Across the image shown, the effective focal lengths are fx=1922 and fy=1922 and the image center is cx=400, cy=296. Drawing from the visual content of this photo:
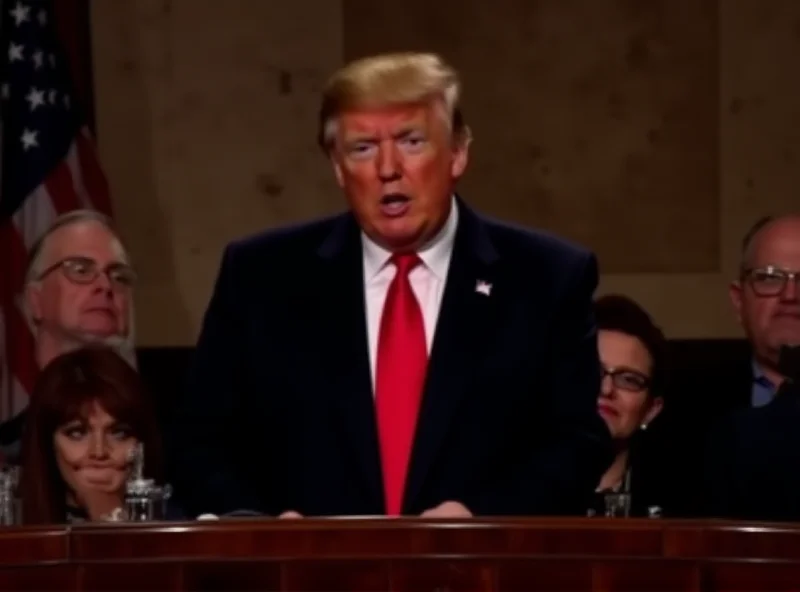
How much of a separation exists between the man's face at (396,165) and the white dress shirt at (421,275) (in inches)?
3.0

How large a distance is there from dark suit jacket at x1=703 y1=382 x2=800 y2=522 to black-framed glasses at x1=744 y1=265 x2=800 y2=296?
1.12m

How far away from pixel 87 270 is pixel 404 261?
1467 millimetres

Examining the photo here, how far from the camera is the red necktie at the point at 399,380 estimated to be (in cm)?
285

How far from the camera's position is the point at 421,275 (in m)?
2.95

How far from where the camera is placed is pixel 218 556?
2.33 m

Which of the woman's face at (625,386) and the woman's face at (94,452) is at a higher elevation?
the woman's face at (625,386)

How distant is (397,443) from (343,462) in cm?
9

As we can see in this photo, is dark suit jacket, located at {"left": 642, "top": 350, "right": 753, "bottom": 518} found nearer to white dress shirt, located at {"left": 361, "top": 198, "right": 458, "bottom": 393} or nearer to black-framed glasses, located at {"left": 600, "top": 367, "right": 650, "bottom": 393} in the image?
black-framed glasses, located at {"left": 600, "top": 367, "right": 650, "bottom": 393}

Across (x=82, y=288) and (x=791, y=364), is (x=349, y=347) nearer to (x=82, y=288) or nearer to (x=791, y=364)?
(x=791, y=364)

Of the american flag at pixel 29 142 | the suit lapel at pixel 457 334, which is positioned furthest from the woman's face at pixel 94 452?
the american flag at pixel 29 142

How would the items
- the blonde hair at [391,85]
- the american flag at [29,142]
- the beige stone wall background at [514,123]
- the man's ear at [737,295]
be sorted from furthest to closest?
the beige stone wall background at [514,123], the american flag at [29,142], the man's ear at [737,295], the blonde hair at [391,85]

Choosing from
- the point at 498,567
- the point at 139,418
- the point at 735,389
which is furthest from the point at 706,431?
the point at 498,567

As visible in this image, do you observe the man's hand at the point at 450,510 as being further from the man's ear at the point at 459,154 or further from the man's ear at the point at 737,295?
the man's ear at the point at 737,295

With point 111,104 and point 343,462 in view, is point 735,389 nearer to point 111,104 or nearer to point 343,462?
point 343,462
